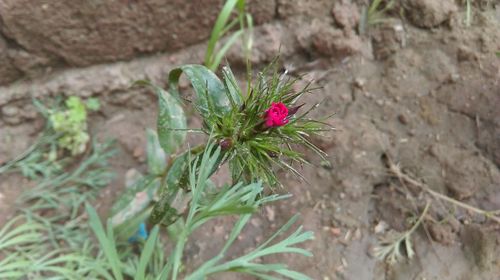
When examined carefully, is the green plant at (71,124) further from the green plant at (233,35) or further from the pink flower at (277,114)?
the pink flower at (277,114)

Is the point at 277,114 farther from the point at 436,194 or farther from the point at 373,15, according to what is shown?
the point at 373,15

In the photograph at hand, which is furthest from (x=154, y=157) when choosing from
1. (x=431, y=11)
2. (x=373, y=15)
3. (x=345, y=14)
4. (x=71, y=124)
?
(x=431, y=11)

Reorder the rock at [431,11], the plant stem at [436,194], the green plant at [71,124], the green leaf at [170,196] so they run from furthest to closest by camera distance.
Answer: the rock at [431,11]
the green plant at [71,124]
the plant stem at [436,194]
the green leaf at [170,196]

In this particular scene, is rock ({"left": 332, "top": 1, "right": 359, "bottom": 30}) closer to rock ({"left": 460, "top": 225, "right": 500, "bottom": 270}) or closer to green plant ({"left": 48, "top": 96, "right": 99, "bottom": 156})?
rock ({"left": 460, "top": 225, "right": 500, "bottom": 270})

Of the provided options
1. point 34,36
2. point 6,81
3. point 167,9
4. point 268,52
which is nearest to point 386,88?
point 268,52

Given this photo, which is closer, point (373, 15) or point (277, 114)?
point (277, 114)

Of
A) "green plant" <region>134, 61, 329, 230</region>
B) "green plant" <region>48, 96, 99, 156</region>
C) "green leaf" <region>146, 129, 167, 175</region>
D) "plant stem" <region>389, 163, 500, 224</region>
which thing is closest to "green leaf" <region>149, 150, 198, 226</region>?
"green plant" <region>134, 61, 329, 230</region>

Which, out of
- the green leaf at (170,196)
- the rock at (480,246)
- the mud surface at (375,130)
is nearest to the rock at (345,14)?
the mud surface at (375,130)
